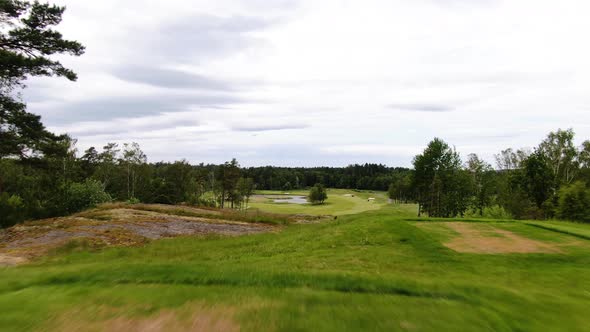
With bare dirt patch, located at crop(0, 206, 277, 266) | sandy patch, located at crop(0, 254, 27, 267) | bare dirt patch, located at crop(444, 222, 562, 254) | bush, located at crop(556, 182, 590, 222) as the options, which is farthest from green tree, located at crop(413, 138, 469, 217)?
sandy patch, located at crop(0, 254, 27, 267)

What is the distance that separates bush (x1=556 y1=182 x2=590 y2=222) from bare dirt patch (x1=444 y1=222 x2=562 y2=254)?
2874 centimetres

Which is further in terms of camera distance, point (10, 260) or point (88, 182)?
point (88, 182)

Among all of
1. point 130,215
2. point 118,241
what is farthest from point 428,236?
point 130,215

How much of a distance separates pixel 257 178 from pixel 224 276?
157 metres

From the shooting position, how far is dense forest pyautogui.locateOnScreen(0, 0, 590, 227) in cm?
1795

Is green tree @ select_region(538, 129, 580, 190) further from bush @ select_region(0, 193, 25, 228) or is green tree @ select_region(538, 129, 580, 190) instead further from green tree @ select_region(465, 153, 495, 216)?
bush @ select_region(0, 193, 25, 228)

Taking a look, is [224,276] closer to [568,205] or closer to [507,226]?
[507,226]

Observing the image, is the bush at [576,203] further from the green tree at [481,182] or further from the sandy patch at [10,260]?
the sandy patch at [10,260]

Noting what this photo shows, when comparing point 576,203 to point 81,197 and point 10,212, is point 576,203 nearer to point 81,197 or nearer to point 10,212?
point 81,197

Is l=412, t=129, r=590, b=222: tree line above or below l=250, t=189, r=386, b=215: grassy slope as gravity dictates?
above

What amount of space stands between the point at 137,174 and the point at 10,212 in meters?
37.5

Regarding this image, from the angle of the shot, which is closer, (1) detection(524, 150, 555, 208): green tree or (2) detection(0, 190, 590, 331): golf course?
(2) detection(0, 190, 590, 331): golf course

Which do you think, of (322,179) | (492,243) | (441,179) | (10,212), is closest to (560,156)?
(441,179)

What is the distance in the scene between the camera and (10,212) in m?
33.5
